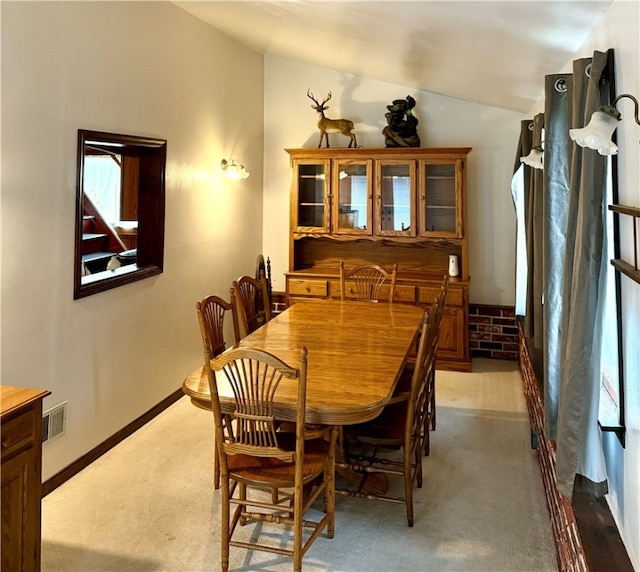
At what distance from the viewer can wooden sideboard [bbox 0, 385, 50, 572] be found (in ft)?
5.05

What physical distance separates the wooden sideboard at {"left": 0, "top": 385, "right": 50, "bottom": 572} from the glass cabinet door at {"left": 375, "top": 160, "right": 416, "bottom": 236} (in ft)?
11.0

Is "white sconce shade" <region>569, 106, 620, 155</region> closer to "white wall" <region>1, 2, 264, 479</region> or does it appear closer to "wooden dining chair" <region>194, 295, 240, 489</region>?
"wooden dining chair" <region>194, 295, 240, 489</region>

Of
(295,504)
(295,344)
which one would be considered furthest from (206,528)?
(295,344)

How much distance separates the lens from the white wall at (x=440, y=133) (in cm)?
457

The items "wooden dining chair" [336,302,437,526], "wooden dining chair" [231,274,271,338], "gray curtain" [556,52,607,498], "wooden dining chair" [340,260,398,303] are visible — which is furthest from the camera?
"wooden dining chair" [340,260,398,303]

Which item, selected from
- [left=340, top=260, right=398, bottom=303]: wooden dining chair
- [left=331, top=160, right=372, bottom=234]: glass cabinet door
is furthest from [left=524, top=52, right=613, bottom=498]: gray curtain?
[left=331, top=160, right=372, bottom=234]: glass cabinet door

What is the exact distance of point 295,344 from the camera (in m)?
2.58

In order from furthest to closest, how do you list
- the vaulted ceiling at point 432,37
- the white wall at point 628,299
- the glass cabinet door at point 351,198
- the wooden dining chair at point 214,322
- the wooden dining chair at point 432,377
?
the glass cabinet door at point 351,198 → the wooden dining chair at point 432,377 → the wooden dining chair at point 214,322 → the vaulted ceiling at point 432,37 → the white wall at point 628,299

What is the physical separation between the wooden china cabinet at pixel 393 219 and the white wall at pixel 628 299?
2.75 meters

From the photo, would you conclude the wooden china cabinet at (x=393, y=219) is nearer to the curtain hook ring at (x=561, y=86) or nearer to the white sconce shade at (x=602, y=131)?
the curtain hook ring at (x=561, y=86)

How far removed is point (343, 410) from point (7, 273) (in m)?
1.61

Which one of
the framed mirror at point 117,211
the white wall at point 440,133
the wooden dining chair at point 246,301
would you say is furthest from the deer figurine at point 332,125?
the wooden dining chair at point 246,301

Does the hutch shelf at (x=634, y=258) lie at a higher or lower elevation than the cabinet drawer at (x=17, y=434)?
higher

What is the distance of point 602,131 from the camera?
46.6 inches
